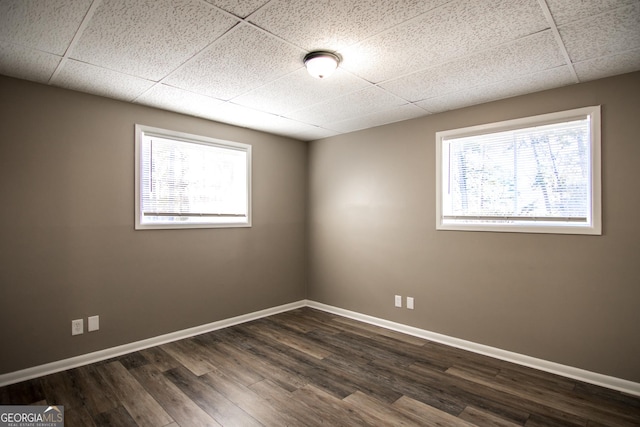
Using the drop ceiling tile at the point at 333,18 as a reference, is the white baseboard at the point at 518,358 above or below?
below

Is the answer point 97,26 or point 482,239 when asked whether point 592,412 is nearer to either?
point 482,239

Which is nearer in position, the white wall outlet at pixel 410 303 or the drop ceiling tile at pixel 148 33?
the drop ceiling tile at pixel 148 33

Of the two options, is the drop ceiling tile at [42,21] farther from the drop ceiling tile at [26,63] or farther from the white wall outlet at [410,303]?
the white wall outlet at [410,303]

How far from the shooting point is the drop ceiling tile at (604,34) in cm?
190

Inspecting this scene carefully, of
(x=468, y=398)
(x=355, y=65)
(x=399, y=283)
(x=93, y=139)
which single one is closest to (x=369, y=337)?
(x=399, y=283)

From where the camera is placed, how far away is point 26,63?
2.47 metres

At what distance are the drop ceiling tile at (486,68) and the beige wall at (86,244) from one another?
2.31 metres

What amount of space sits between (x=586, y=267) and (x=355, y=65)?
2.50m

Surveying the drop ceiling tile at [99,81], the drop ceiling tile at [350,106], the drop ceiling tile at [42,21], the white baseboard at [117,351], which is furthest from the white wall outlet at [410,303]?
the drop ceiling tile at [42,21]

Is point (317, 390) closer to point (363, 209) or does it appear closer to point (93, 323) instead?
point (93, 323)

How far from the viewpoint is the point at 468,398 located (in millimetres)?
2498

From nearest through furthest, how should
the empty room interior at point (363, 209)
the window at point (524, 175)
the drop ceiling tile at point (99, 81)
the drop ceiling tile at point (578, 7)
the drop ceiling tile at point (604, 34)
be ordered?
the drop ceiling tile at point (578, 7)
the drop ceiling tile at point (604, 34)
the empty room interior at point (363, 209)
the drop ceiling tile at point (99, 81)
the window at point (524, 175)

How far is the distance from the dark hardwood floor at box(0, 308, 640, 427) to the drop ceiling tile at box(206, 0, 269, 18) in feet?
8.27

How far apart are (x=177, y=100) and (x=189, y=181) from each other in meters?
0.91
